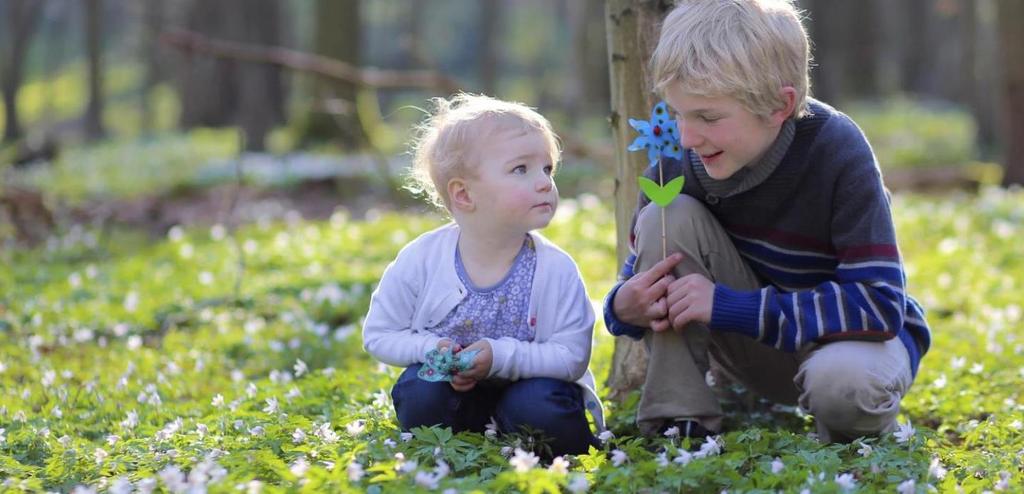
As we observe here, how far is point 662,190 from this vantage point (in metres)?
3.68

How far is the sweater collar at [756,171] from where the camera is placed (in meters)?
3.65

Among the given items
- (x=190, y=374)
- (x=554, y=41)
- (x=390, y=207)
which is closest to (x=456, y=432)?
(x=190, y=374)

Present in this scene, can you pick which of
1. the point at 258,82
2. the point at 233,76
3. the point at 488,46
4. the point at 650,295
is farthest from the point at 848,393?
the point at 488,46

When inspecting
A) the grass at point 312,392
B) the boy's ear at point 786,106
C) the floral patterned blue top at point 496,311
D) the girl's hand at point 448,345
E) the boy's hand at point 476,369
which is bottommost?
the grass at point 312,392

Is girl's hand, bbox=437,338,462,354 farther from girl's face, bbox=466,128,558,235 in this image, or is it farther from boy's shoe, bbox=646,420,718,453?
boy's shoe, bbox=646,420,718,453

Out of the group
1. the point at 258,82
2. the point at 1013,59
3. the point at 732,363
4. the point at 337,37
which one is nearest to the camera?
the point at 732,363

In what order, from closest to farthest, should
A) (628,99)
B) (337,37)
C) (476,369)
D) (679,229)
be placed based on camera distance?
(476,369), (679,229), (628,99), (337,37)

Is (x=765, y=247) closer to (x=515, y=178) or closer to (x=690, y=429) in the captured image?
(x=690, y=429)

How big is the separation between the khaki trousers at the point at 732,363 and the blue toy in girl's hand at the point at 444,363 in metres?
0.72

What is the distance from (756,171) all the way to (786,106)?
0.25 m

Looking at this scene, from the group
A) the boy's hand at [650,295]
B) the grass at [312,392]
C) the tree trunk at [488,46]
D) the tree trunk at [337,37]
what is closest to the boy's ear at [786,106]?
the boy's hand at [650,295]

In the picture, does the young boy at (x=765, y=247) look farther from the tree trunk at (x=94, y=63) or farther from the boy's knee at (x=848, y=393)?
the tree trunk at (x=94, y=63)

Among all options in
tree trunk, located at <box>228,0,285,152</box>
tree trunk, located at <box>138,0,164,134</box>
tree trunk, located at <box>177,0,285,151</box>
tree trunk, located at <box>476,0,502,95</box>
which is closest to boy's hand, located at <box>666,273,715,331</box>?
tree trunk, located at <box>228,0,285,152</box>

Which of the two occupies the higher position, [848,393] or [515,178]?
[515,178]
